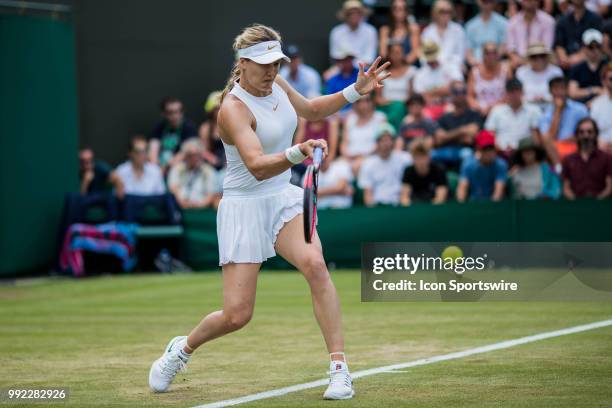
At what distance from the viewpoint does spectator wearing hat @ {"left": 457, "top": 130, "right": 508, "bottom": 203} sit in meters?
15.8

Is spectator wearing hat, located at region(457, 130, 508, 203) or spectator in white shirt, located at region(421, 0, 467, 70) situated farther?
spectator in white shirt, located at region(421, 0, 467, 70)

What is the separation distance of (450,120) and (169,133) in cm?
500

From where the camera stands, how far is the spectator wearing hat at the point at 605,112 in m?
16.2

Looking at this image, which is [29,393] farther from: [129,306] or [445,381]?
[129,306]

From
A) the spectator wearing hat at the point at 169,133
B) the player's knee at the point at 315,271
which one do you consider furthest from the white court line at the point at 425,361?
the spectator wearing hat at the point at 169,133

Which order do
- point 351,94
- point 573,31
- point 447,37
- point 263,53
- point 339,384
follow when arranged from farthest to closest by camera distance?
1. point 447,37
2. point 573,31
3. point 351,94
4. point 263,53
5. point 339,384

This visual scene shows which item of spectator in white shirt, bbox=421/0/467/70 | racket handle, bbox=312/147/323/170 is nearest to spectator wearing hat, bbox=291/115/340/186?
spectator in white shirt, bbox=421/0/467/70

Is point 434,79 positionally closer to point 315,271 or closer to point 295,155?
point 315,271

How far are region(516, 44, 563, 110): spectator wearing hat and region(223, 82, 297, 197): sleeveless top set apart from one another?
34.4ft

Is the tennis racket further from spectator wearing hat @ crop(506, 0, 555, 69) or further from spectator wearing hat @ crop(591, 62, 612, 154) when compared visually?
spectator wearing hat @ crop(506, 0, 555, 69)

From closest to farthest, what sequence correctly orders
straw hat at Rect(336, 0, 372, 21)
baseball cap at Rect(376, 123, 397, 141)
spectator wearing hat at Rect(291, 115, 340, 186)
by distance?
1. baseball cap at Rect(376, 123, 397, 141)
2. spectator wearing hat at Rect(291, 115, 340, 186)
3. straw hat at Rect(336, 0, 372, 21)

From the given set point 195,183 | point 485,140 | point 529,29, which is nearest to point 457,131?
point 485,140

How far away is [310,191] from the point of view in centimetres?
661

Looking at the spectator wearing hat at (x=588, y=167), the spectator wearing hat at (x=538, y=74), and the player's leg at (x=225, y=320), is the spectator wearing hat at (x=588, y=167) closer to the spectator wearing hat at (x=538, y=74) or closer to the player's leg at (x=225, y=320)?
the spectator wearing hat at (x=538, y=74)
